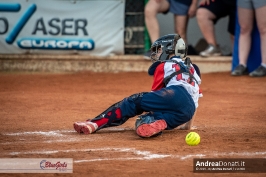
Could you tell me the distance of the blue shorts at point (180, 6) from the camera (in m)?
11.1

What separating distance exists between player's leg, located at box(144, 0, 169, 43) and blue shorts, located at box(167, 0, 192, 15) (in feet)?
0.37

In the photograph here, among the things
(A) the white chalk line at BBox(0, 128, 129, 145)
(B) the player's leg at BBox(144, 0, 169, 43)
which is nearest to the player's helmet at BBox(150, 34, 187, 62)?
(A) the white chalk line at BBox(0, 128, 129, 145)

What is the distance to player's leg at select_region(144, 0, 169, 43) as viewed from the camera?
11.0m

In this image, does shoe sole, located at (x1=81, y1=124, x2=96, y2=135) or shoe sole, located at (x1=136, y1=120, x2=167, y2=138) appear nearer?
shoe sole, located at (x1=136, y1=120, x2=167, y2=138)

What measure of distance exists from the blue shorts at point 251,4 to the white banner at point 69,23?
8.35ft

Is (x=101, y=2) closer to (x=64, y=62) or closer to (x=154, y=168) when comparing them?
(x=64, y=62)

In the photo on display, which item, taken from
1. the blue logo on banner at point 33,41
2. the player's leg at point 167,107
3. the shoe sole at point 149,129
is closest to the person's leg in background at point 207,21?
the blue logo on banner at point 33,41

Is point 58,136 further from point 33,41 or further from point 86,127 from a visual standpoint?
point 33,41

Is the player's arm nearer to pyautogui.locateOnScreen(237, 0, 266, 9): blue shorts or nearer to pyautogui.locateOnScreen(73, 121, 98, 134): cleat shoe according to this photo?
pyautogui.locateOnScreen(73, 121, 98, 134): cleat shoe

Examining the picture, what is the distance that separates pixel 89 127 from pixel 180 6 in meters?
5.63

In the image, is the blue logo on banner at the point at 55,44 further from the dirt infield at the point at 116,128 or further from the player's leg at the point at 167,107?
the player's leg at the point at 167,107

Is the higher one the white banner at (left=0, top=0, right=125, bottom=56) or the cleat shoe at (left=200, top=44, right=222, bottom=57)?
the white banner at (left=0, top=0, right=125, bottom=56)

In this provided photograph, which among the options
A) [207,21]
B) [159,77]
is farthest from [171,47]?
[207,21]

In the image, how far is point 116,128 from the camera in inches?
257
